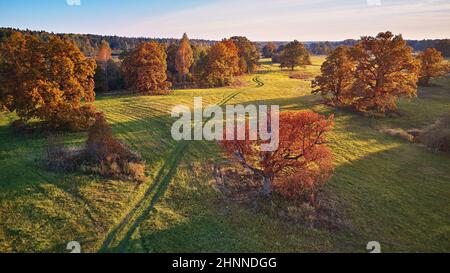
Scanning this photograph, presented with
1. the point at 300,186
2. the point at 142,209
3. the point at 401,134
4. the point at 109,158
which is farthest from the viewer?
the point at 401,134

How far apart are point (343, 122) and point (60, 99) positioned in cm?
3359

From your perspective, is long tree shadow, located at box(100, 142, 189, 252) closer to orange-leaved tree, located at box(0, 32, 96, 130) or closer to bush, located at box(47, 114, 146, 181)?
bush, located at box(47, 114, 146, 181)

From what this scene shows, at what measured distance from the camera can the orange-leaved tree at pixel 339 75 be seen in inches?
1905

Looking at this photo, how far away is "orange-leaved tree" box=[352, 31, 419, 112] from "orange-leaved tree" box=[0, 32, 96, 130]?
37.1 metres

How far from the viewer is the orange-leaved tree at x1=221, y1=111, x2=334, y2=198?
69.3 feet

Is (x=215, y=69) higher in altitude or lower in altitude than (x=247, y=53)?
lower

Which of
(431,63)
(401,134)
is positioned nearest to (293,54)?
(431,63)

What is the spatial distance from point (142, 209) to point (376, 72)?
1603 inches

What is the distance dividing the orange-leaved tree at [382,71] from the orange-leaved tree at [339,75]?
1347 mm

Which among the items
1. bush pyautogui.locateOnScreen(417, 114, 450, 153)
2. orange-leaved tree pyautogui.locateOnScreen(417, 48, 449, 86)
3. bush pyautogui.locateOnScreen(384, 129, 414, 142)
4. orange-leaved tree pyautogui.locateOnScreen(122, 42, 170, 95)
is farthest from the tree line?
orange-leaved tree pyautogui.locateOnScreen(122, 42, 170, 95)

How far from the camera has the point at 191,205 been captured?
67.1 ft

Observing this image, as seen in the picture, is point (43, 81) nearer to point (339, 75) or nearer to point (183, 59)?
point (339, 75)
